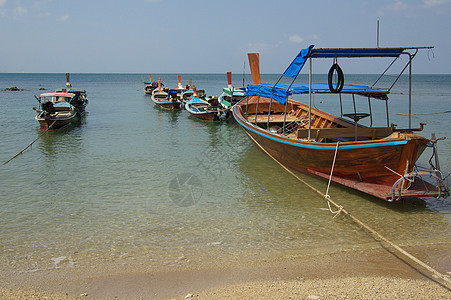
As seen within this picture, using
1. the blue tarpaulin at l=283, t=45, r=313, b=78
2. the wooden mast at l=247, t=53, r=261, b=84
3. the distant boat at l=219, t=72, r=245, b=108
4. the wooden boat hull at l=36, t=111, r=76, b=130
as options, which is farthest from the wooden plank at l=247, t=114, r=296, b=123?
the wooden boat hull at l=36, t=111, r=76, b=130

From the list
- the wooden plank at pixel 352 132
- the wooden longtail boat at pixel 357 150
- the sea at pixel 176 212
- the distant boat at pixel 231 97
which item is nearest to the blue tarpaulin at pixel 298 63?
the wooden longtail boat at pixel 357 150

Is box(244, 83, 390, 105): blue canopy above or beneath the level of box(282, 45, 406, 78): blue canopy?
beneath

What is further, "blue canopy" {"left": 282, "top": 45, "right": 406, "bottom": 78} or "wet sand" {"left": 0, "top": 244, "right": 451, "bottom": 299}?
"blue canopy" {"left": 282, "top": 45, "right": 406, "bottom": 78}

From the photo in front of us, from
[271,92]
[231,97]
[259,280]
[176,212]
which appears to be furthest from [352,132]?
[231,97]

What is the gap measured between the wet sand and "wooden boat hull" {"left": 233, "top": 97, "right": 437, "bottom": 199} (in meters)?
2.18

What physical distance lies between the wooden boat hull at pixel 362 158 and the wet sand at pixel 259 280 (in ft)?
7.15

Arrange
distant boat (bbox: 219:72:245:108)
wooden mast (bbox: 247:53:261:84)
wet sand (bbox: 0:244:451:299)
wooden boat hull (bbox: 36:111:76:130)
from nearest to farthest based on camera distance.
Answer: wet sand (bbox: 0:244:451:299) → wooden mast (bbox: 247:53:261:84) → wooden boat hull (bbox: 36:111:76:130) → distant boat (bbox: 219:72:245:108)

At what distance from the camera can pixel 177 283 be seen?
512cm

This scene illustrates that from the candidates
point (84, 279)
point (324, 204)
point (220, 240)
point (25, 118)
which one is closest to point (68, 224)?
point (84, 279)

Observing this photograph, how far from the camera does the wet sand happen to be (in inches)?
187

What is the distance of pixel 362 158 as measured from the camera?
8031mm

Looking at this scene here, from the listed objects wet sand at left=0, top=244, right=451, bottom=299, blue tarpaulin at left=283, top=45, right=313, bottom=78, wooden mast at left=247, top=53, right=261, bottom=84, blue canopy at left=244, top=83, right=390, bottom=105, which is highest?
wooden mast at left=247, top=53, right=261, bottom=84

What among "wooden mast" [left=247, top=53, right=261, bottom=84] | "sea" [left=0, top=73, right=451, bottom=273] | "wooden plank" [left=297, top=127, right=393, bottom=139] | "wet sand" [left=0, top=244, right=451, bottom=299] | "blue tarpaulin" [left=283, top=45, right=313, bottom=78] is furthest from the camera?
"wooden mast" [left=247, top=53, right=261, bottom=84]

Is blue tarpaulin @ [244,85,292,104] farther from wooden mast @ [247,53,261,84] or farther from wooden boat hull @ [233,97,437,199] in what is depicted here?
wooden mast @ [247,53,261,84]
